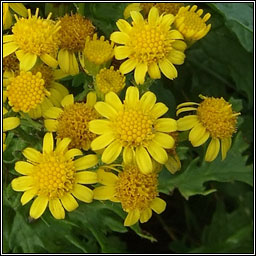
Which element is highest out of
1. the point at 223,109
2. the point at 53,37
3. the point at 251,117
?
the point at 53,37

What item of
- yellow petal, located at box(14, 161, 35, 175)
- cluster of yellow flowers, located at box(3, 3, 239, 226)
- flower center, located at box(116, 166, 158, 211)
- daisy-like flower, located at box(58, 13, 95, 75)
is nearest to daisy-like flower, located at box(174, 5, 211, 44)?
cluster of yellow flowers, located at box(3, 3, 239, 226)

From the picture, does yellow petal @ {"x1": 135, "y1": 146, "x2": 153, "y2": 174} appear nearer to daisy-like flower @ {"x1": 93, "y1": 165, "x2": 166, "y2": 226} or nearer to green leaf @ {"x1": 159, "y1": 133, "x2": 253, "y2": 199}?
daisy-like flower @ {"x1": 93, "y1": 165, "x2": 166, "y2": 226}

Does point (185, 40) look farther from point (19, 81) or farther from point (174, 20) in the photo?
point (19, 81)

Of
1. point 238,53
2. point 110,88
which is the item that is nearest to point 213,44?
point 238,53

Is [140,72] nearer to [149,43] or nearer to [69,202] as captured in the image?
[149,43]

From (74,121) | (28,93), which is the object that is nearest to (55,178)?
(74,121)

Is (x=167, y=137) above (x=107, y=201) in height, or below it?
above
